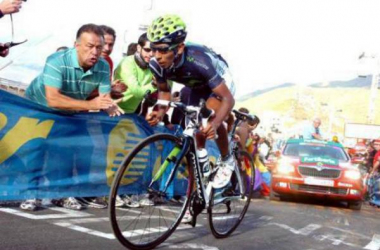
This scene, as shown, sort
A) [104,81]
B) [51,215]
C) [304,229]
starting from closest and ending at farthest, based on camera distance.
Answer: [51,215]
[104,81]
[304,229]

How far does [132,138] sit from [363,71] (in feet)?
168

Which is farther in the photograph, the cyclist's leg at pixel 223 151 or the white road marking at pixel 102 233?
the cyclist's leg at pixel 223 151

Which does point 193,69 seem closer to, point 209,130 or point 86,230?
point 209,130

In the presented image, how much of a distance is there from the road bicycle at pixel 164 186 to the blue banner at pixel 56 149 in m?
0.27

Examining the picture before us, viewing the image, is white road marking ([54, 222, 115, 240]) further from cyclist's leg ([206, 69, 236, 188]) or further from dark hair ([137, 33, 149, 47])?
dark hair ([137, 33, 149, 47])

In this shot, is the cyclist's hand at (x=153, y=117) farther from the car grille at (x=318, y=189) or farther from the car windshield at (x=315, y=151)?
the car windshield at (x=315, y=151)

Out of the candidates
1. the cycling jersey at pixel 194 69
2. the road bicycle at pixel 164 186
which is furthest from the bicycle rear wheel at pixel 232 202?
the cycling jersey at pixel 194 69

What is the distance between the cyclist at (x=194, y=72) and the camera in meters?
4.25

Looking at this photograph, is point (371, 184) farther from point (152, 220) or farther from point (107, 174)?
point (152, 220)

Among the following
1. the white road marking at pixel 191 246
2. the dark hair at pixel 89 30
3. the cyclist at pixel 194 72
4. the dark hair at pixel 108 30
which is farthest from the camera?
the dark hair at pixel 108 30

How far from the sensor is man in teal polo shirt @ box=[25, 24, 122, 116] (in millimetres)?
5488

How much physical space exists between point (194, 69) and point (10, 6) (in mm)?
1885

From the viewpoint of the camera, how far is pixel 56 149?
578 cm

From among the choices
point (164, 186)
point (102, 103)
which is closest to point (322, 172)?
point (102, 103)
